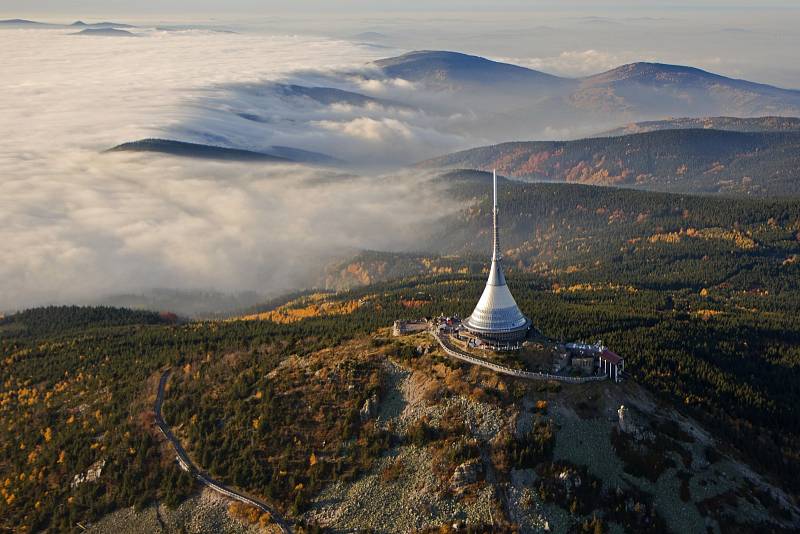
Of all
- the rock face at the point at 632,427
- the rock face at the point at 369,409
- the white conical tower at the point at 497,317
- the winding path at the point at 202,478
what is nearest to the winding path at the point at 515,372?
the white conical tower at the point at 497,317

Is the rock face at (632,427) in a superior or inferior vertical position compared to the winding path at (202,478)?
superior

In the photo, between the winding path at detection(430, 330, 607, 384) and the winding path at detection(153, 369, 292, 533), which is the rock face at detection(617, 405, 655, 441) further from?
the winding path at detection(153, 369, 292, 533)

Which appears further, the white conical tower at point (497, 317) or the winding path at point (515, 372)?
the white conical tower at point (497, 317)

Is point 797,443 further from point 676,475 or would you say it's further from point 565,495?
point 565,495

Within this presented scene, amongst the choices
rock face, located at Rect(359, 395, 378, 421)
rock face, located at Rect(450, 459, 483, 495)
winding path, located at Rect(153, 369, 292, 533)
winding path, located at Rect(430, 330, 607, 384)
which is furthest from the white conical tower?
winding path, located at Rect(153, 369, 292, 533)

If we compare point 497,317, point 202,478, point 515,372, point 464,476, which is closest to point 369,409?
point 464,476

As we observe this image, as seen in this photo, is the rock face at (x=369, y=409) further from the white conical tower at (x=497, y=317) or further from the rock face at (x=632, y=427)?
the rock face at (x=632, y=427)

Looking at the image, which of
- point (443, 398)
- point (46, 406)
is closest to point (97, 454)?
point (46, 406)
